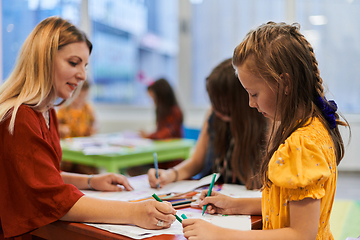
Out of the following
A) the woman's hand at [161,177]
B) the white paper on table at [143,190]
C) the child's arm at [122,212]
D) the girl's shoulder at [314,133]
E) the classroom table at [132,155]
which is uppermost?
the girl's shoulder at [314,133]

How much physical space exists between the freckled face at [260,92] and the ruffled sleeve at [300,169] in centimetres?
12

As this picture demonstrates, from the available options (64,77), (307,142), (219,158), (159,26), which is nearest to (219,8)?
(159,26)

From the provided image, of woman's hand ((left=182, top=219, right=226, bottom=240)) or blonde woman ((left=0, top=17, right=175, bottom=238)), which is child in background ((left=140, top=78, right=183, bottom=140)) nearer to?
blonde woman ((left=0, top=17, right=175, bottom=238))

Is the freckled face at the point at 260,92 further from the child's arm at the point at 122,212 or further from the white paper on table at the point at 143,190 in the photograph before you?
the white paper on table at the point at 143,190

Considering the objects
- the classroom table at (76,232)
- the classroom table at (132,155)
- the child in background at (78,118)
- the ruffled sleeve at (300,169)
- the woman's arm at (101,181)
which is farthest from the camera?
the child in background at (78,118)

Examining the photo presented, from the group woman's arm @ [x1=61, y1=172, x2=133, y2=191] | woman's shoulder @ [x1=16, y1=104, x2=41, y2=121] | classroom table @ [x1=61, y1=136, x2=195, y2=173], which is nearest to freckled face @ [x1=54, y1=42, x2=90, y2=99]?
woman's shoulder @ [x1=16, y1=104, x2=41, y2=121]

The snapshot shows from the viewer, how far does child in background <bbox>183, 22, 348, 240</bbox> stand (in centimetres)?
70

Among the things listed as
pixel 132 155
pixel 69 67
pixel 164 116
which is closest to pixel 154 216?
pixel 69 67

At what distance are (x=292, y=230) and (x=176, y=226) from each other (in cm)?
28

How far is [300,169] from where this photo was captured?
0.69m

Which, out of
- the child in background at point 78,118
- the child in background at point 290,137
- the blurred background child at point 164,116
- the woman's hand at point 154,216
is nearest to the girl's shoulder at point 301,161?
the child in background at point 290,137

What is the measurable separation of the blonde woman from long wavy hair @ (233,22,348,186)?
1.15 feet

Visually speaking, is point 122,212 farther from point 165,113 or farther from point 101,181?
point 165,113

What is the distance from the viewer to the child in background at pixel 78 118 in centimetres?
321
